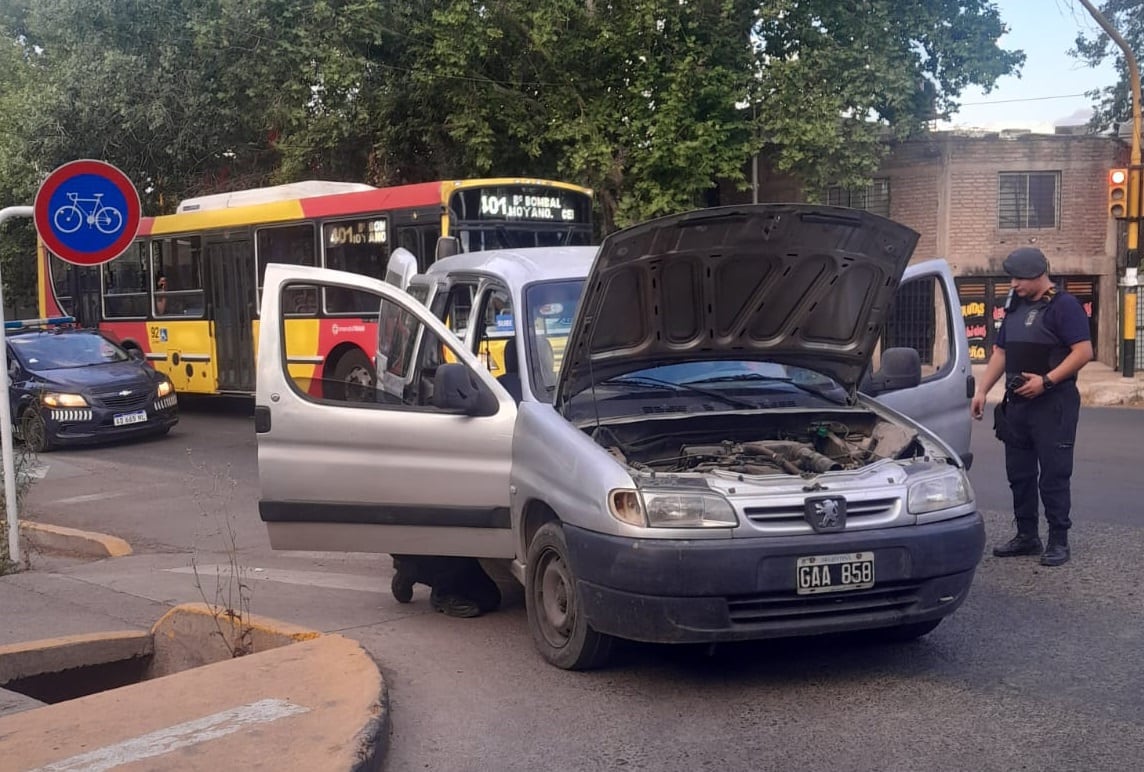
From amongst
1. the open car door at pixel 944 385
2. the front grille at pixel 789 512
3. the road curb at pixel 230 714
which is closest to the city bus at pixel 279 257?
the open car door at pixel 944 385

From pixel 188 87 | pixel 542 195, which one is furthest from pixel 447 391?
pixel 188 87

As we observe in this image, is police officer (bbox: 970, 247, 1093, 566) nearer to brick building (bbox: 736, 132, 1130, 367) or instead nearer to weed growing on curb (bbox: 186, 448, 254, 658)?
weed growing on curb (bbox: 186, 448, 254, 658)

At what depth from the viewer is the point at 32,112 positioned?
A: 92.9 ft

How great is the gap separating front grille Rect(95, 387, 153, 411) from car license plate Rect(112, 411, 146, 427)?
3.2 inches

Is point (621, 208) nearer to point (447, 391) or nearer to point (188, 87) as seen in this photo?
point (188, 87)

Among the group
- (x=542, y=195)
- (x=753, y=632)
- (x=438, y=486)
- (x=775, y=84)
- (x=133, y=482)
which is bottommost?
(x=133, y=482)

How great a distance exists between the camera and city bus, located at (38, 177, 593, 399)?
48.4 ft

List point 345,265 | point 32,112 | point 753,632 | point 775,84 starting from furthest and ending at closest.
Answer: point 32,112 → point 775,84 → point 345,265 → point 753,632

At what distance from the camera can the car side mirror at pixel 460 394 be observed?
5.84 meters

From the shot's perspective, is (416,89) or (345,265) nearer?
(345,265)

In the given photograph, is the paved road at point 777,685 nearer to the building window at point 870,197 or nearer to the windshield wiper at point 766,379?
the windshield wiper at point 766,379

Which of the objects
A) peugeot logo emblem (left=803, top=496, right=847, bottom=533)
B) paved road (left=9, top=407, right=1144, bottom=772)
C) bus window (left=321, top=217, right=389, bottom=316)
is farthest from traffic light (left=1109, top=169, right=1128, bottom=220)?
peugeot logo emblem (left=803, top=496, right=847, bottom=533)

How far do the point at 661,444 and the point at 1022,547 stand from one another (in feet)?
9.52

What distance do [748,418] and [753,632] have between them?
135 cm
